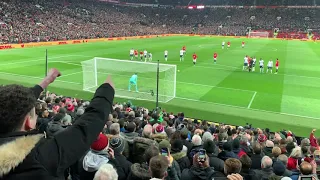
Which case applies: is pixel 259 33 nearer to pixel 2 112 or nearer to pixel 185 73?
pixel 185 73

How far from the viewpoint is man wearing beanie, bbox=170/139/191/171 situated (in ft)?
20.8

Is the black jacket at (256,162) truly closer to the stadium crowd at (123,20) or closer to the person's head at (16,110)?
the person's head at (16,110)

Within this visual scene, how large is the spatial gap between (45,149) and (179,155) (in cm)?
442

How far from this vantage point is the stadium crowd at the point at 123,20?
180 feet

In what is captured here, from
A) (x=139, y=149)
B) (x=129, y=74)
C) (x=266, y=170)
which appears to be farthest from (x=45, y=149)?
(x=129, y=74)

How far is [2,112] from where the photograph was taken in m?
2.34

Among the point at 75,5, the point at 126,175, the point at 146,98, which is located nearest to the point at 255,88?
the point at 146,98

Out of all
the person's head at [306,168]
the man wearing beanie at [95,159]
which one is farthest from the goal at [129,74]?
the man wearing beanie at [95,159]

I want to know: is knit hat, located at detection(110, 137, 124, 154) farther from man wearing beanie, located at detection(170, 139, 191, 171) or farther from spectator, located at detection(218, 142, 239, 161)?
spectator, located at detection(218, 142, 239, 161)

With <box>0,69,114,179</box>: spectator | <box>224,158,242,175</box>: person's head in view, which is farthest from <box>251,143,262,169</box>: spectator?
<box>0,69,114,179</box>: spectator

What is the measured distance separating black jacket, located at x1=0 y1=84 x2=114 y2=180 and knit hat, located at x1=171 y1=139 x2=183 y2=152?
12.9 feet

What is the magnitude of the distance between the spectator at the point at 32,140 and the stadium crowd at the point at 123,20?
154 ft

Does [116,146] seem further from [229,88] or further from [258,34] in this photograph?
[258,34]

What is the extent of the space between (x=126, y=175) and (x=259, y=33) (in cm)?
8296
